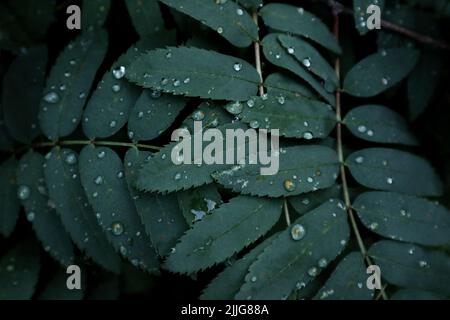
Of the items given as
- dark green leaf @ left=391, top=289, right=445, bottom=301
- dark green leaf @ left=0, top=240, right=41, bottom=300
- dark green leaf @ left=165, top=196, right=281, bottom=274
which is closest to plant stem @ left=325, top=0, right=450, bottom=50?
dark green leaf @ left=165, top=196, right=281, bottom=274

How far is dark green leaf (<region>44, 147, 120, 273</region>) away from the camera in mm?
1561

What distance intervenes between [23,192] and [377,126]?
1.18m

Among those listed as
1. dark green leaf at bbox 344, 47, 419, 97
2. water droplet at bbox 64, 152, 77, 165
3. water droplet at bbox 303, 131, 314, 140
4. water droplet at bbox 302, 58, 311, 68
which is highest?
water droplet at bbox 302, 58, 311, 68

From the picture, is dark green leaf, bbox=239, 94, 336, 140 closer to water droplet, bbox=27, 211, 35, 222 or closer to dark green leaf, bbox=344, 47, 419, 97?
dark green leaf, bbox=344, 47, 419, 97

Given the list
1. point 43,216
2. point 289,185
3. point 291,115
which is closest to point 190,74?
point 291,115

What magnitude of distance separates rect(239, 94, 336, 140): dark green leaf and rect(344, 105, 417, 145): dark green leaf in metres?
0.10

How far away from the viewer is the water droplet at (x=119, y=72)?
1.58m

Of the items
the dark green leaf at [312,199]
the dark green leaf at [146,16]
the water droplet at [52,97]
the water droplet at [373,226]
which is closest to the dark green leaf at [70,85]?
the water droplet at [52,97]

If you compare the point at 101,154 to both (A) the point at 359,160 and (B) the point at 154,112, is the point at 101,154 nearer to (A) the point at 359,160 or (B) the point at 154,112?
(B) the point at 154,112

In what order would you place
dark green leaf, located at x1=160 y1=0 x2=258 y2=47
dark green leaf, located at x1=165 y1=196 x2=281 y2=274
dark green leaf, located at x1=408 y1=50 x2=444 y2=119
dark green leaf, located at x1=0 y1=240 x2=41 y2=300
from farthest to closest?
dark green leaf, located at x1=408 y1=50 x2=444 y2=119
dark green leaf, located at x1=0 y1=240 x2=41 y2=300
dark green leaf, located at x1=160 y1=0 x2=258 y2=47
dark green leaf, located at x1=165 y1=196 x2=281 y2=274

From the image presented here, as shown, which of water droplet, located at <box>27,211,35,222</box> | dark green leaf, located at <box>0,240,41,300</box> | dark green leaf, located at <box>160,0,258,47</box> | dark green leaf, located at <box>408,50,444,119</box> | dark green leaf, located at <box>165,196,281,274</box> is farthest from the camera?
dark green leaf, located at <box>408,50,444,119</box>

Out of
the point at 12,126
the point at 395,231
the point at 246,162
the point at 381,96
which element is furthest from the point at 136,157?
the point at 381,96

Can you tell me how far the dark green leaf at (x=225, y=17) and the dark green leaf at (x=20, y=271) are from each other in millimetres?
996
